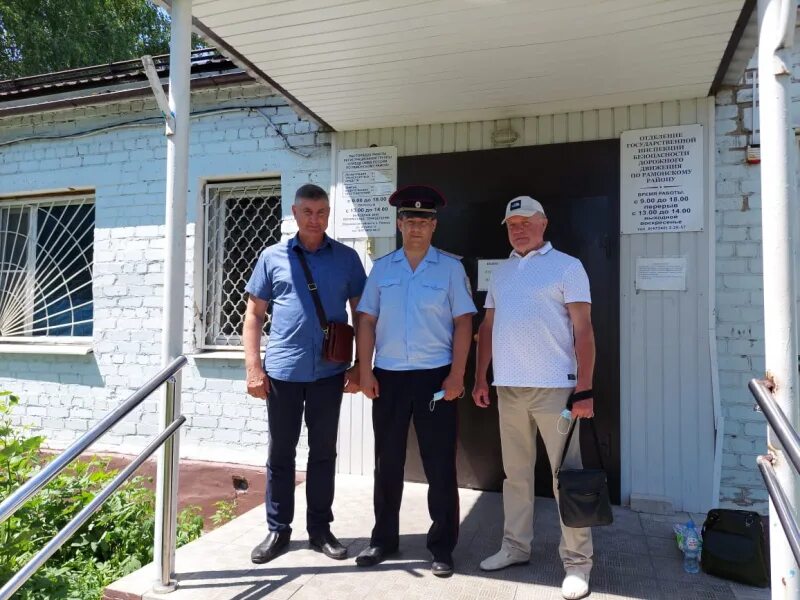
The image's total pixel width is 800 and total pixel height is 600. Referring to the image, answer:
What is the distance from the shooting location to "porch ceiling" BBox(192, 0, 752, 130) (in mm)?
2701

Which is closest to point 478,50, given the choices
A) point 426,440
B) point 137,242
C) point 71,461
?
point 426,440

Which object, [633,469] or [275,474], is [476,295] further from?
[275,474]

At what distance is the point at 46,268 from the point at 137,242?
123 cm

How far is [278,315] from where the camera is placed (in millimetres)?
2844

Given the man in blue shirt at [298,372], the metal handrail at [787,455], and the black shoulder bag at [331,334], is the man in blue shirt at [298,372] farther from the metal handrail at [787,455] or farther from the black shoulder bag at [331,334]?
the metal handrail at [787,455]

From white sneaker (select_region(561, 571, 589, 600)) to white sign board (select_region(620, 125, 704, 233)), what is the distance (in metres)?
2.10

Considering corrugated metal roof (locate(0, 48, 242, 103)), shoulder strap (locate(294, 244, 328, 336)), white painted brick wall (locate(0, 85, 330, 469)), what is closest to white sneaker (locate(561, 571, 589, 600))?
shoulder strap (locate(294, 244, 328, 336))

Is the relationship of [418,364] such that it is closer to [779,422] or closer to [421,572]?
[421,572]

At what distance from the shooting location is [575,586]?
7.82 feet

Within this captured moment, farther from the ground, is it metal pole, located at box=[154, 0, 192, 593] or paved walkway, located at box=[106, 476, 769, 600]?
metal pole, located at box=[154, 0, 192, 593]

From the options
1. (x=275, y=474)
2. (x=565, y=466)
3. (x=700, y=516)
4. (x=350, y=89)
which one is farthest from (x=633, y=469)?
(x=350, y=89)

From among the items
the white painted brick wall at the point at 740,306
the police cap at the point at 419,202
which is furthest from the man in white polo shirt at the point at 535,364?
the white painted brick wall at the point at 740,306

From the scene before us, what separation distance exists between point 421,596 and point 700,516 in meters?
1.97

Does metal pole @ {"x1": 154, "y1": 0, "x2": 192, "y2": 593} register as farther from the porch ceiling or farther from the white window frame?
the white window frame
